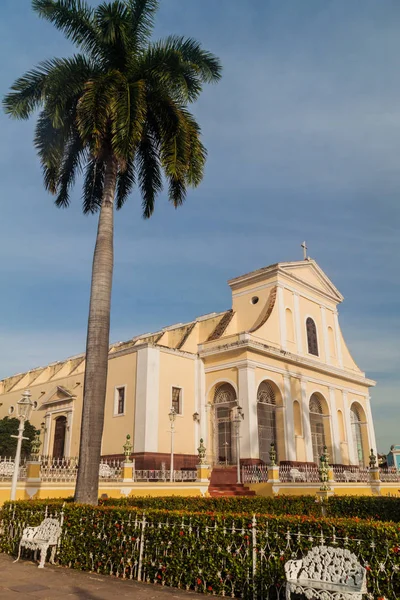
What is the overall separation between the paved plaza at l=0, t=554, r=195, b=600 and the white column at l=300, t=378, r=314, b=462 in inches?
746

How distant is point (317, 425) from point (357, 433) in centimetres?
456

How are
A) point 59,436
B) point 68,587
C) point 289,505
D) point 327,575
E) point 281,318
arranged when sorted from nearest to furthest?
point 327,575, point 68,587, point 289,505, point 281,318, point 59,436

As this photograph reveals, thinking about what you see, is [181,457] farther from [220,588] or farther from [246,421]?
[220,588]

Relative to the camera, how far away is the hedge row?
1233 centimetres

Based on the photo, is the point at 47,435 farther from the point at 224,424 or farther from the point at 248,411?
the point at 248,411

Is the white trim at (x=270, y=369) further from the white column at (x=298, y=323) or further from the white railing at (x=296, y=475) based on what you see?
the white railing at (x=296, y=475)

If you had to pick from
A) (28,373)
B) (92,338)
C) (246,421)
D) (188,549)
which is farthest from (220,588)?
(28,373)

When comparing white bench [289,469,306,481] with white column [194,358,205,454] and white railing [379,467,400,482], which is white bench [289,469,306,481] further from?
white column [194,358,205,454]

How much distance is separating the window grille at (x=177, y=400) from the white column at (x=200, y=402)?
1154 millimetres

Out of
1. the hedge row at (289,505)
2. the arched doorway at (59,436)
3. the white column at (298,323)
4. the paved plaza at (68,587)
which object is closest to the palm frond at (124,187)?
the hedge row at (289,505)

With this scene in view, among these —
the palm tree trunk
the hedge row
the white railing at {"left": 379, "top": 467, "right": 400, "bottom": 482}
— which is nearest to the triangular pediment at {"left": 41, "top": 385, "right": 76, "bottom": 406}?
the hedge row

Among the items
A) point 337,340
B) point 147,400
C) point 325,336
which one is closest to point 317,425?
point 325,336

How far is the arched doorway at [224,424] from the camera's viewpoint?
24047 mm

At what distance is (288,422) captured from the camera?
2452 centimetres
